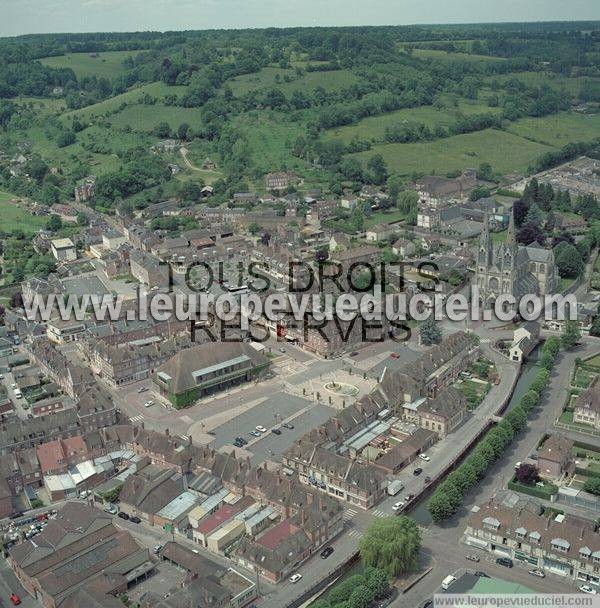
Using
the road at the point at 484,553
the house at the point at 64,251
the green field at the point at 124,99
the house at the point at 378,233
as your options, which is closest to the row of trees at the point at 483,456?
the road at the point at 484,553

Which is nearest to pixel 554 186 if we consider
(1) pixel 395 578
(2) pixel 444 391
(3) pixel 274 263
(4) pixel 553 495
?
(3) pixel 274 263

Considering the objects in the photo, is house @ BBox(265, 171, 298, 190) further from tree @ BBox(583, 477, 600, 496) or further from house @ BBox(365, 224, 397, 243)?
tree @ BBox(583, 477, 600, 496)

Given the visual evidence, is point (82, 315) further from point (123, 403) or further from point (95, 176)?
point (95, 176)

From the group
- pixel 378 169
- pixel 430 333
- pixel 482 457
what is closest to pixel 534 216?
pixel 378 169

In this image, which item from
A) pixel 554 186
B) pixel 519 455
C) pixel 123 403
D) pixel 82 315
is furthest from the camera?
pixel 554 186

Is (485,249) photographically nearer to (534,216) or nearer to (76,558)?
(534,216)

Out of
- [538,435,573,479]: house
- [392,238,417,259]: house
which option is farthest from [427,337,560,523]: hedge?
[392,238,417,259]: house
